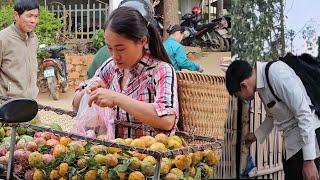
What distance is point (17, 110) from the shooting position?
201cm

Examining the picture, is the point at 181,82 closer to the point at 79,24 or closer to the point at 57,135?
the point at 57,135

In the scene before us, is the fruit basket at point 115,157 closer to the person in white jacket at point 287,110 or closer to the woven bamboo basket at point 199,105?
the woven bamboo basket at point 199,105

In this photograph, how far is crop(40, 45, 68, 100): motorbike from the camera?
10.2 m

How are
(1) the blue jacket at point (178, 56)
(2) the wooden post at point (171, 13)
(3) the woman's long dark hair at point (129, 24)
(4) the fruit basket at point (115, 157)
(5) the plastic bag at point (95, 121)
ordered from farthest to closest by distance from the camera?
(2) the wooden post at point (171, 13)
(1) the blue jacket at point (178, 56)
(5) the plastic bag at point (95, 121)
(3) the woman's long dark hair at point (129, 24)
(4) the fruit basket at point (115, 157)

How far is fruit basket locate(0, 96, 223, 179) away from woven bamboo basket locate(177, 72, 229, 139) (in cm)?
10

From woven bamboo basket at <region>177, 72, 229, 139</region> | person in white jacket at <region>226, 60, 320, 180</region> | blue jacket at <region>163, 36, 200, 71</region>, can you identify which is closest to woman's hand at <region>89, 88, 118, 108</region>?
woven bamboo basket at <region>177, 72, 229, 139</region>

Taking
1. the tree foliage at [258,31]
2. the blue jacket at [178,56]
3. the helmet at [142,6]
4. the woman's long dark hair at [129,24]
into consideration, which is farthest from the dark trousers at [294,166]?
the blue jacket at [178,56]

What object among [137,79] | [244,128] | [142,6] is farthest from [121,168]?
[142,6]

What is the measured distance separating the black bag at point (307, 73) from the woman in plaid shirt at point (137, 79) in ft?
3.80

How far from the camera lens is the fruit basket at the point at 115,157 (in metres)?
1.89

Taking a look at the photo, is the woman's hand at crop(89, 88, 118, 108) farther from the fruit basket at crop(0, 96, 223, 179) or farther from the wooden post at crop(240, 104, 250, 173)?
the wooden post at crop(240, 104, 250, 173)

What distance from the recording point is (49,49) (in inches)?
409

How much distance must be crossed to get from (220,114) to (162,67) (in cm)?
31

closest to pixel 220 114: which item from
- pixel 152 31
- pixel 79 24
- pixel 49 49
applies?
pixel 152 31
